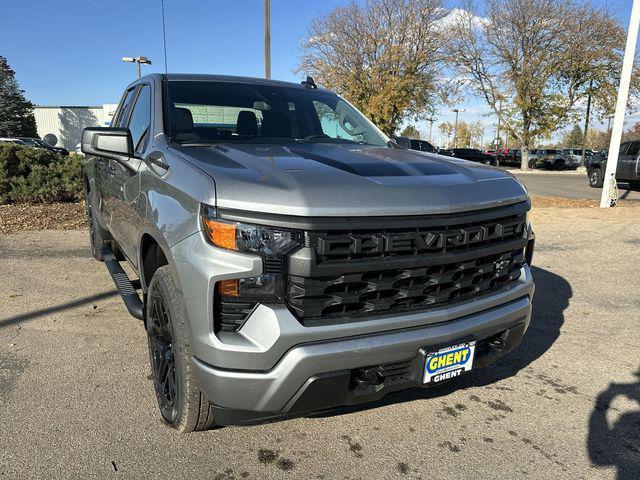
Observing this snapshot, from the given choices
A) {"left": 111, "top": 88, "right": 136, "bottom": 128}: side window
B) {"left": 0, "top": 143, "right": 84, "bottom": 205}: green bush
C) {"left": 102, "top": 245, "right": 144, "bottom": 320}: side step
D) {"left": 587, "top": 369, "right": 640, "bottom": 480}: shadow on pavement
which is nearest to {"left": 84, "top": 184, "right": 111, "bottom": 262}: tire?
→ {"left": 102, "top": 245, "right": 144, "bottom": 320}: side step

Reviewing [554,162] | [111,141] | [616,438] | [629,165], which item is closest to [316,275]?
[111,141]

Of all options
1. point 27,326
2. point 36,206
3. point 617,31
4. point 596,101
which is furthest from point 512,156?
point 27,326

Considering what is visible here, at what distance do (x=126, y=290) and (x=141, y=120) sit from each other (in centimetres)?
121

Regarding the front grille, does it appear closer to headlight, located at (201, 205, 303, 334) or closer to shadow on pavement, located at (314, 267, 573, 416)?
headlight, located at (201, 205, 303, 334)

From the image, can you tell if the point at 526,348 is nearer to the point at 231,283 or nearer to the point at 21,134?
the point at 231,283

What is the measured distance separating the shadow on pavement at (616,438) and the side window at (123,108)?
4.12 m

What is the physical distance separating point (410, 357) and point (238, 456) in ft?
3.35

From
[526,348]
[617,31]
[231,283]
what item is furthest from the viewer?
[617,31]

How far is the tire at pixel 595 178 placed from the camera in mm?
19312

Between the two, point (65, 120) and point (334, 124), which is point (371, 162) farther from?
point (65, 120)

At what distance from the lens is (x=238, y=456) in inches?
98.7

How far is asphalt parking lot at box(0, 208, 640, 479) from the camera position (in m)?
2.45

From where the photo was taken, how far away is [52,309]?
4516 mm

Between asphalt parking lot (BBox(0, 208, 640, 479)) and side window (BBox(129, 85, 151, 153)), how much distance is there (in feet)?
4.97
